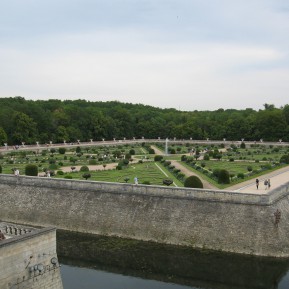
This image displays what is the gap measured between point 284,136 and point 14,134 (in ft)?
130

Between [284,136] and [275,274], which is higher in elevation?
[284,136]

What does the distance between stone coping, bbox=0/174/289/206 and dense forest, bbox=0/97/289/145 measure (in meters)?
34.8

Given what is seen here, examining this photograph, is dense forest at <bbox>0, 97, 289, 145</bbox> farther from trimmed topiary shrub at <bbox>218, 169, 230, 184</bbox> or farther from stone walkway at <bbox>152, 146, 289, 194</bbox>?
trimmed topiary shrub at <bbox>218, 169, 230, 184</bbox>

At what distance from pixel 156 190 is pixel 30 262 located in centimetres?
1144

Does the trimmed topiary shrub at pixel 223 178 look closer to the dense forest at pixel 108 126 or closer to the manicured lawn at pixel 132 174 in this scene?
the manicured lawn at pixel 132 174

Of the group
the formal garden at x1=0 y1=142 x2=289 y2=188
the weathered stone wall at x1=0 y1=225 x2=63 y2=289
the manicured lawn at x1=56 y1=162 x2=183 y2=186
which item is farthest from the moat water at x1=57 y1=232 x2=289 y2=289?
the manicured lawn at x1=56 y1=162 x2=183 y2=186

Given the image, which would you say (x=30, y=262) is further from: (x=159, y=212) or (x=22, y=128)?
(x=22, y=128)

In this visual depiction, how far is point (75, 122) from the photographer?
75.9 metres

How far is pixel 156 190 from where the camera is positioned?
25.0 m

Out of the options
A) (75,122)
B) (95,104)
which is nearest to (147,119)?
(75,122)

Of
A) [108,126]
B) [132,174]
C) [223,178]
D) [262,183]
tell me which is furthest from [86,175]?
[108,126]

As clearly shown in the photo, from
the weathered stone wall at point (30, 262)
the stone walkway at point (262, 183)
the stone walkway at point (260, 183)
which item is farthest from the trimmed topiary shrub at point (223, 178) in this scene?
the weathered stone wall at point (30, 262)

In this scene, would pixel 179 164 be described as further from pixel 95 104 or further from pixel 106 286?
pixel 95 104

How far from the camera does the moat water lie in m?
19.5
